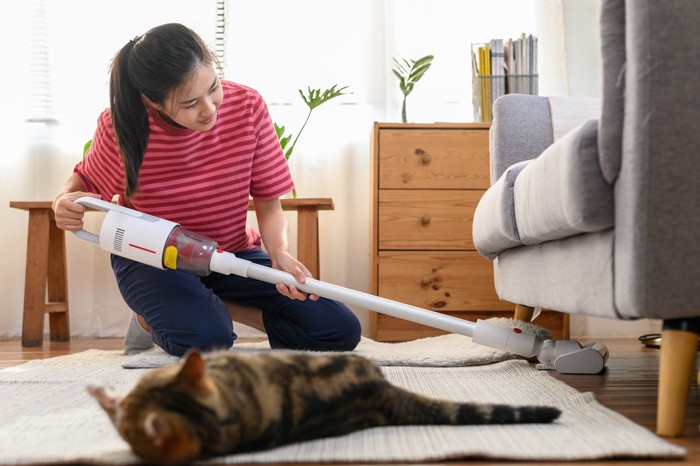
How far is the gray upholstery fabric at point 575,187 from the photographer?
111 cm

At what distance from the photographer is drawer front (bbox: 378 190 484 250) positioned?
107 inches

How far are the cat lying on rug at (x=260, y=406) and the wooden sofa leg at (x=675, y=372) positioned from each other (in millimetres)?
140

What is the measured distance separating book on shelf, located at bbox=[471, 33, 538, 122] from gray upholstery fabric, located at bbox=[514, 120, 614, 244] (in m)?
1.64

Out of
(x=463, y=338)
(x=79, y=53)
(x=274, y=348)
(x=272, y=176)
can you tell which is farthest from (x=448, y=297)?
(x=79, y=53)

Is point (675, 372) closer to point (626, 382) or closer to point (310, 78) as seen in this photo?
point (626, 382)

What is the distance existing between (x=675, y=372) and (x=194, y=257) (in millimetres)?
978

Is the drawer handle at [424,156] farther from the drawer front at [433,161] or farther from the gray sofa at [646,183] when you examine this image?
the gray sofa at [646,183]

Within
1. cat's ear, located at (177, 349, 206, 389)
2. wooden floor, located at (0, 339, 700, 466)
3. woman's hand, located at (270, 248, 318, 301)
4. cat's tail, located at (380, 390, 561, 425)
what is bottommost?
wooden floor, located at (0, 339, 700, 466)

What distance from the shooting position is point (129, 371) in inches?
69.9

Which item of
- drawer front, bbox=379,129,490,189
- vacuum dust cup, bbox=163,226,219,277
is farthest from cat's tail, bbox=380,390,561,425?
drawer front, bbox=379,129,490,189

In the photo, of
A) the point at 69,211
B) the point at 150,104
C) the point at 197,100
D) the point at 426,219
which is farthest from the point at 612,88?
the point at 426,219

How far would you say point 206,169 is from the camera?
1903mm

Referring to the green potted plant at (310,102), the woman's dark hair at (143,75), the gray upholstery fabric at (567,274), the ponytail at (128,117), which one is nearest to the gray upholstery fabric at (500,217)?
the gray upholstery fabric at (567,274)

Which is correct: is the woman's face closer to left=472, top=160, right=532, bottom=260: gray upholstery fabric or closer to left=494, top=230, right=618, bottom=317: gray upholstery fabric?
left=472, top=160, right=532, bottom=260: gray upholstery fabric
